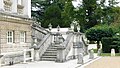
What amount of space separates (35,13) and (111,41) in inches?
1228

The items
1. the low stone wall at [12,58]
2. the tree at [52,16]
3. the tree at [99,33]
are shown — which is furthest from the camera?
the tree at [52,16]

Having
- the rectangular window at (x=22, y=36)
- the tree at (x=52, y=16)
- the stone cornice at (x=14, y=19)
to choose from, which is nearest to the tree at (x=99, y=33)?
the tree at (x=52, y=16)

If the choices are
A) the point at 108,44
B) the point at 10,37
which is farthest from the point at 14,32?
the point at 108,44

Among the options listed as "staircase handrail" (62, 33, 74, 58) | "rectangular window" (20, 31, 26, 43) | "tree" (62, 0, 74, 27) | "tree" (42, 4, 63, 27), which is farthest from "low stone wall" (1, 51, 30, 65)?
"tree" (42, 4, 63, 27)

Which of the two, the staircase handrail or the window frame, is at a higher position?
the window frame

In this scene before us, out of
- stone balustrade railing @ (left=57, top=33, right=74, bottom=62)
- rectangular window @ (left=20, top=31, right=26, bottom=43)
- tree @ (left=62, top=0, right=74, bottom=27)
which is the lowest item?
stone balustrade railing @ (left=57, top=33, right=74, bottom=62)

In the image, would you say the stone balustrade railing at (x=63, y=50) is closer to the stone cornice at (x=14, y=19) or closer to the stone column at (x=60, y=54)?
the stone column at (x=60, y=54)

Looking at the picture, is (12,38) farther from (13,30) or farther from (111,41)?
(111,41)

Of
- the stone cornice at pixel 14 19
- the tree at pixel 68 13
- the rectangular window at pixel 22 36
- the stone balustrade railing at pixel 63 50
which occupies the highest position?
the tree at pixel 68 13

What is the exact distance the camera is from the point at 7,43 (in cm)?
2219

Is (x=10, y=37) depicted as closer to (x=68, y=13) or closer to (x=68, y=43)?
(x=68, y=43)

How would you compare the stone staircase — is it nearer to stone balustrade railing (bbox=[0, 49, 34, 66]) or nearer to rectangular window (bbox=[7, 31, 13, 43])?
stone balustrade railing (bbox=[0, 49, 34, 66])

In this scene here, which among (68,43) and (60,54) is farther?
(68,43)

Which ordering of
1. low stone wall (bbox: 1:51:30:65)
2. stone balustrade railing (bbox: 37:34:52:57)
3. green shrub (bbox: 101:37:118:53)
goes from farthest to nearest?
green shrub (bbox: 101:37:118:53)
stone balustrade railing (bbox: 37:34:52:57)
low stone wall (bbox: 1:51:30:65)
